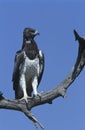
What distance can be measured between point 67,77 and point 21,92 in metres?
2.80

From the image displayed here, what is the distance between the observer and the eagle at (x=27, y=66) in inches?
513

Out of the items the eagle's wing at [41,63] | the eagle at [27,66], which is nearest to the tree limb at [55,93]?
the eagle at [27,66]

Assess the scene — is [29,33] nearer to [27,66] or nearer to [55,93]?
[27,66]

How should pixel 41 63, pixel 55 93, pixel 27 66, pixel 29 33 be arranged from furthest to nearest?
pixel 41 63 < pixel 29 33 < pixel 27 66 < pixel 55 93

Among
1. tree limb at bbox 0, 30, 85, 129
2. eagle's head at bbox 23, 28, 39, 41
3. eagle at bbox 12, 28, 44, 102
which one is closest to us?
tree limb at bbox 0, 30, 85, 129

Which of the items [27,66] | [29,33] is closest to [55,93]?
[27,66]

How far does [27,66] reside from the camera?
1309 cm

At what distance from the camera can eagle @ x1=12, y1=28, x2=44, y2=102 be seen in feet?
42.7

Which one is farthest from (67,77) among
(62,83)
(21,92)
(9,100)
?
(21,92)

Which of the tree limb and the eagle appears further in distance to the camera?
the eagle

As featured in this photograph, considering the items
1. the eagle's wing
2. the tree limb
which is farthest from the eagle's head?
the tree limb

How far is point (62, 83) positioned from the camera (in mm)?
10484

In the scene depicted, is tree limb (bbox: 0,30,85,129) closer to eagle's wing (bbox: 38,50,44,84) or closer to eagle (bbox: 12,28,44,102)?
eagle (bbox: 12,28,44,102)

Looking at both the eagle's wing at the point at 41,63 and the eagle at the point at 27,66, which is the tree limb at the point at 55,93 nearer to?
the eagle at the point at 27,66
